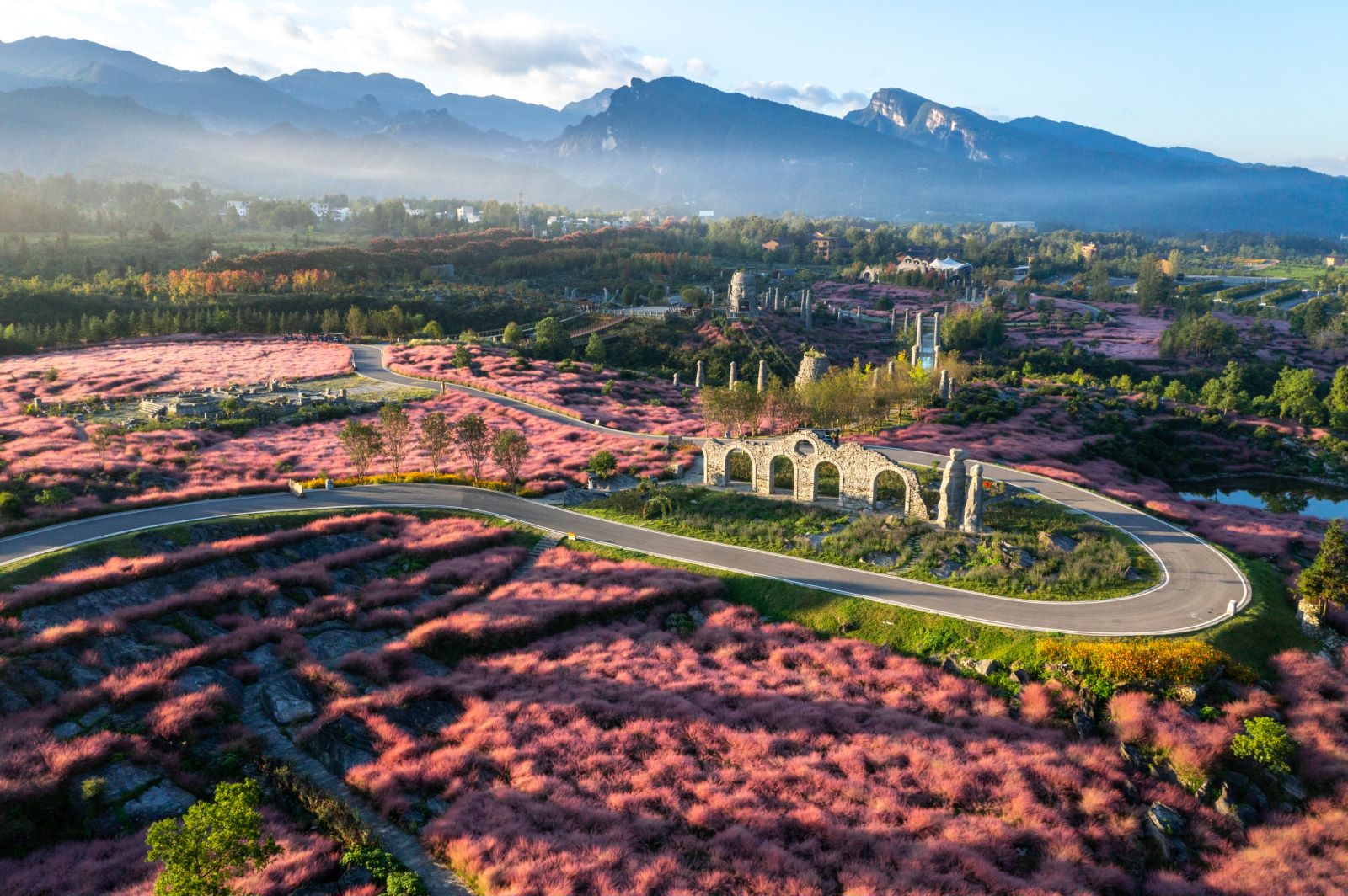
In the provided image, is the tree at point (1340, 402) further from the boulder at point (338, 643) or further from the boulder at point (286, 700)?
the boulder at point (286, 700)

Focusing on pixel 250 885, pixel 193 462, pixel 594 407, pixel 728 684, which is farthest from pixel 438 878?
pixel 594 407

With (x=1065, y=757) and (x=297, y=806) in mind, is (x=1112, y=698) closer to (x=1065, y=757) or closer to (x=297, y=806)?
(x=1065, y=757)

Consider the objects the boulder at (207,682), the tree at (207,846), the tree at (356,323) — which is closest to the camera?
the tree at (207,846)

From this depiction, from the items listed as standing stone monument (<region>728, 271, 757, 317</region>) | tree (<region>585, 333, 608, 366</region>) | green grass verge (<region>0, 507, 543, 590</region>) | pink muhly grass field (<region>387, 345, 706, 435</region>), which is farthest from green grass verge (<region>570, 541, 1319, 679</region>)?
standing stone monument (<region>728, 271, 757, 317</region>)

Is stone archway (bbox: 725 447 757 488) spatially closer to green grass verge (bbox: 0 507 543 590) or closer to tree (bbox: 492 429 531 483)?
tree (bbox: 492 429 531 483)

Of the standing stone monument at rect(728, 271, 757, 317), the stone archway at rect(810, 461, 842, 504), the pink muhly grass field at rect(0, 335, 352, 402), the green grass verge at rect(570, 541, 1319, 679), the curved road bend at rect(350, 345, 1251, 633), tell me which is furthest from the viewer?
the standing stone monument at rect(728, 271, 757, 317)

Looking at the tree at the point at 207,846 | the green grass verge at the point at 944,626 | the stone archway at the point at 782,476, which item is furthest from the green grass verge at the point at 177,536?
the tree at the point at 207,846
